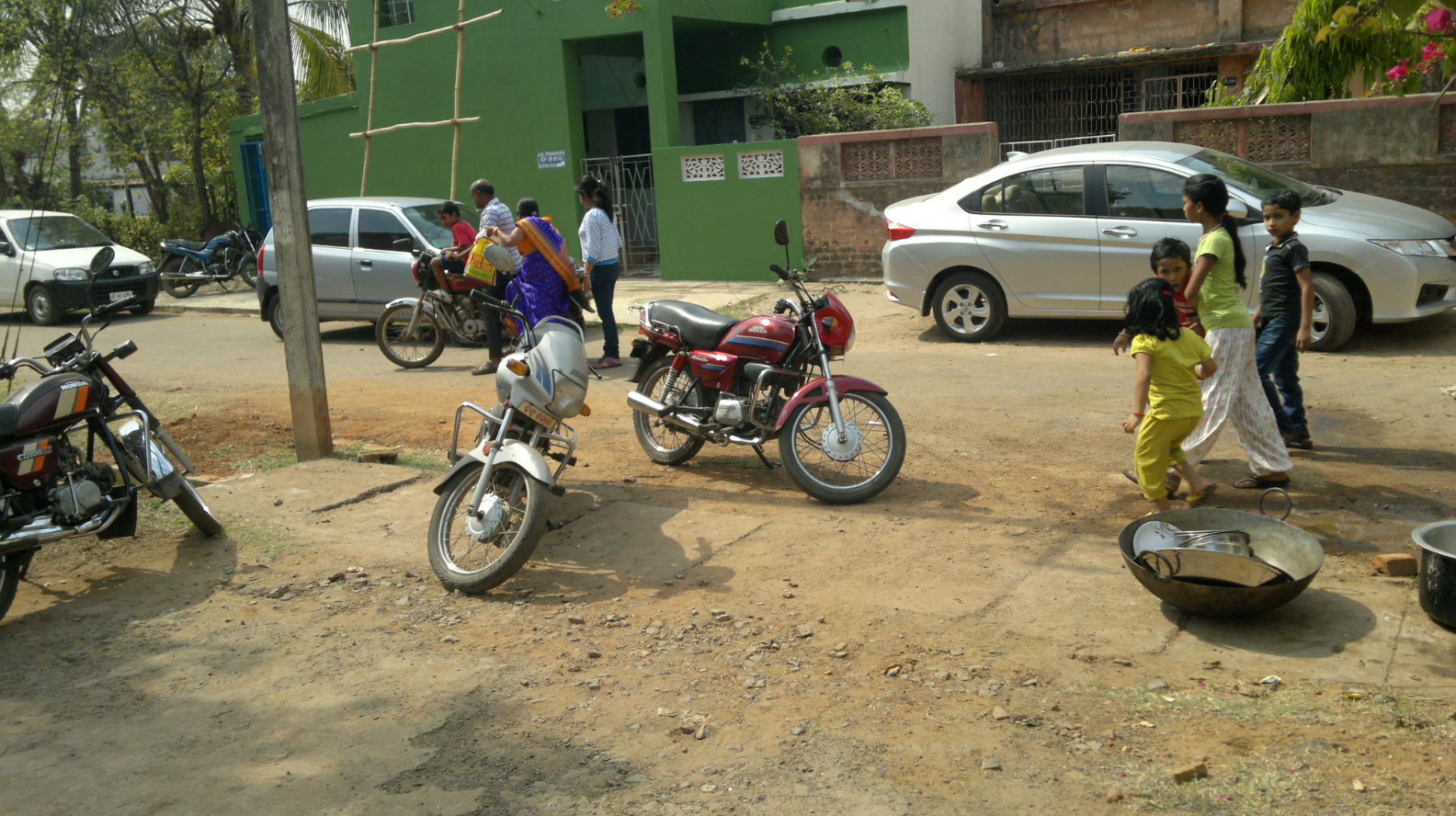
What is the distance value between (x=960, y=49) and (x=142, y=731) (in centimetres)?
1611

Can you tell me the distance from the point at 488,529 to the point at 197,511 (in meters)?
1.85

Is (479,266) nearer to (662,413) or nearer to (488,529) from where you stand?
(662,413)

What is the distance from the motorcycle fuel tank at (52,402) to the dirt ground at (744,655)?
2.80ft

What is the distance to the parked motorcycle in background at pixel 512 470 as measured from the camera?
5.29 m

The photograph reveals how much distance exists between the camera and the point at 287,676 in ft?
15.2

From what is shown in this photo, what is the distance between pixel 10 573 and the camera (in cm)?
528

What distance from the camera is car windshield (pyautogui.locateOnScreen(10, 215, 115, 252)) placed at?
17.1 meters

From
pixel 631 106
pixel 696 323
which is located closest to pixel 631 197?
pixel 631 106

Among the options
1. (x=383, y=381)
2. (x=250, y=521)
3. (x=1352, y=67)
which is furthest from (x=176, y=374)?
(x=1352, y=67)

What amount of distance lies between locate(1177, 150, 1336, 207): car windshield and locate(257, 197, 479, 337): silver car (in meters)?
7.26

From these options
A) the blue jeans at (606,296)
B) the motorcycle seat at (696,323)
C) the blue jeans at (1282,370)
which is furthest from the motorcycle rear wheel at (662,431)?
the blue jeans at (606,296)

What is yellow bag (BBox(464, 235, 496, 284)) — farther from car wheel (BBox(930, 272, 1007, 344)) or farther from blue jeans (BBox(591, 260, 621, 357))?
car wheel (BBox(930, 272, 1007, 344))

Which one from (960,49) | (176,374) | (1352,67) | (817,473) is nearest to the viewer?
(817,473)

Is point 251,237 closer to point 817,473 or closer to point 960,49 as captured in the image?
point 960,49
